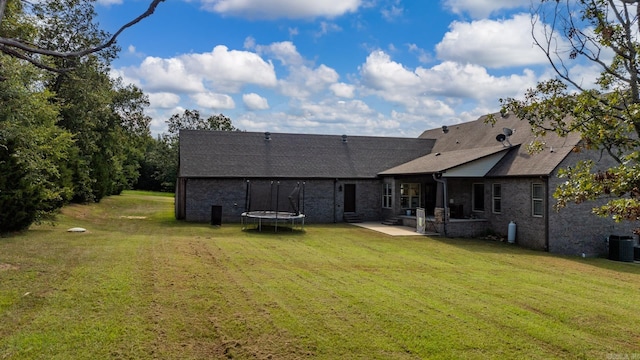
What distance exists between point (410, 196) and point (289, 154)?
24.4 ft

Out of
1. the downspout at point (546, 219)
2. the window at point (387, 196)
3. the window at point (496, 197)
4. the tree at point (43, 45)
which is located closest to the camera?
the tree at point (43, 45)

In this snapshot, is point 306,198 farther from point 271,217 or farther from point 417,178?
point 417,178

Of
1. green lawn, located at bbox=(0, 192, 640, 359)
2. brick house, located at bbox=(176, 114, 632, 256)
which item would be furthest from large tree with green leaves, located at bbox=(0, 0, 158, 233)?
brick house, located at bbox=(176, 114, 632, 256)

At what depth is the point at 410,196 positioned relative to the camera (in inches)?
976

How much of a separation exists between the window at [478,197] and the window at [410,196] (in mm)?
3235

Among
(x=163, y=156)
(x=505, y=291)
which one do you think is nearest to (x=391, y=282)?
(x=505, y=291)

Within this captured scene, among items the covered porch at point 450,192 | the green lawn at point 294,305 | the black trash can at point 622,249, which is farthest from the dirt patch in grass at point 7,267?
the black trash can at point 622,249

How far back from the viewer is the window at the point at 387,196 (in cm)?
2481

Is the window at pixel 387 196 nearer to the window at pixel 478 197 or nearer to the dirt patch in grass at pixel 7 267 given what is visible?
the window at pixel 478 197

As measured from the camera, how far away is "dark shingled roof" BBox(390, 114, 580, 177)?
1806 centimetres

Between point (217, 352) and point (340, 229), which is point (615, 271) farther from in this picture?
point (217, 352)

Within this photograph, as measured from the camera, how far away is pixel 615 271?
14.0m

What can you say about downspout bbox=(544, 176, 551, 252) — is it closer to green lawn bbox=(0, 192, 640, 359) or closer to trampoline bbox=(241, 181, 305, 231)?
green lawn bbox=(0, 192, 640, 359)

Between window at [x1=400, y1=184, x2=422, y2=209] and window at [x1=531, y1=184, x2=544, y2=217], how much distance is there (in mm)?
7243
